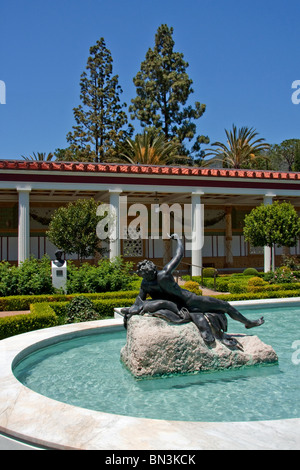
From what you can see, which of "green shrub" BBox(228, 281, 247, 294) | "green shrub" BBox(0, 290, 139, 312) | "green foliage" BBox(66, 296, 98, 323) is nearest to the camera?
"green foliage" BBox(66, 296, 98, 323)

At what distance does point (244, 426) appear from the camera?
3342 millimetres

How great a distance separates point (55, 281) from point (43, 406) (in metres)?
8.42

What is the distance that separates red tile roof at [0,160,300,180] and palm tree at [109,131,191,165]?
13.9 m

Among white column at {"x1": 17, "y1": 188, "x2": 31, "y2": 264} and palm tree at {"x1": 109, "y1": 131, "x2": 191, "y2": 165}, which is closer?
white column at {"x1": 17, "y1": 188, "x2": 31, "y2": 264}

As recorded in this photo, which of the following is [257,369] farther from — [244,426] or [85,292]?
[85,292]

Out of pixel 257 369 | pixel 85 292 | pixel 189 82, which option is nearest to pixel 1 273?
pixel 85 292

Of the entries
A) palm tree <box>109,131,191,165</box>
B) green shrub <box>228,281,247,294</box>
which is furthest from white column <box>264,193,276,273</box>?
palm tree <box>109,131,191,165</box>

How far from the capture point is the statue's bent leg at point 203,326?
5559 millimetres

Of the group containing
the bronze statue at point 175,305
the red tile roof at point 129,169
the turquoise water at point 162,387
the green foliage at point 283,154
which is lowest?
the turquoise water at point 162,387

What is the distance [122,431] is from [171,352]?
6.91 feet

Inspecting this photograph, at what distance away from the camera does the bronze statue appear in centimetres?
554

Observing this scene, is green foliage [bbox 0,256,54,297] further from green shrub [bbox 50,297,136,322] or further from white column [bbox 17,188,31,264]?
white column [bbox 17,188,31,264]

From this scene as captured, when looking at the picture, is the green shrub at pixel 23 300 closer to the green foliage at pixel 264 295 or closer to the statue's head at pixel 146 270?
the green foliage at pixel 264 295

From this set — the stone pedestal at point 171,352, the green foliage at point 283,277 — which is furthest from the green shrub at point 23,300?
the green foliage at point 283,277
